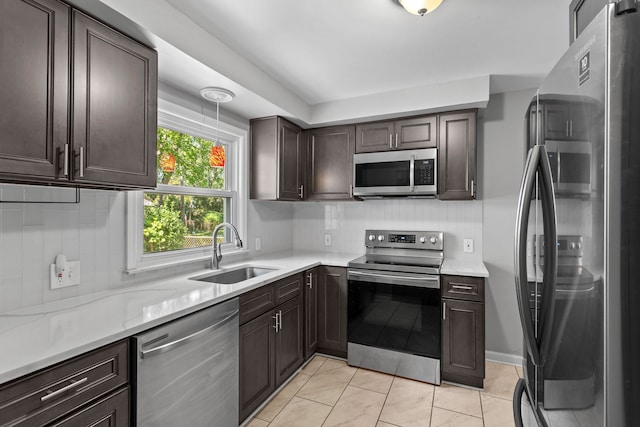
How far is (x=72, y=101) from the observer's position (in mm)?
1353

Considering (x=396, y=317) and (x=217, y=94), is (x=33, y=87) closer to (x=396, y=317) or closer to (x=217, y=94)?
(x=217, y=94)

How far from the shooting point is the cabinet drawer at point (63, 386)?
0.95 meters

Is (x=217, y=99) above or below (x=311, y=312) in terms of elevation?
above

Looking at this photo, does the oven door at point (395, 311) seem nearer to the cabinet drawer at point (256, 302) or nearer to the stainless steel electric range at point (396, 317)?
the stainless steel electric range at point (396, 317)

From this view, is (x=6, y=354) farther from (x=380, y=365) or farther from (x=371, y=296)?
(x=380, y=365)

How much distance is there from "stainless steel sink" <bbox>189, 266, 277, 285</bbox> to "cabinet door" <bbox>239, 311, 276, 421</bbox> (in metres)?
0.49

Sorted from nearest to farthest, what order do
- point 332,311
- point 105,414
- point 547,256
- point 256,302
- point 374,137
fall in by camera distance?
point 547,256 → point 105,414 → point 256,302 → point 332,311 → point 374,137

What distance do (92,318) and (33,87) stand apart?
95 cm

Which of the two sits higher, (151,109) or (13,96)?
(151,109)

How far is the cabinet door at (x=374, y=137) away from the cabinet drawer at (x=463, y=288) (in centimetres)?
129

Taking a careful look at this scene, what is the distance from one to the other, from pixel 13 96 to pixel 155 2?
2.63ft

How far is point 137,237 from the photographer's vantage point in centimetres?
202

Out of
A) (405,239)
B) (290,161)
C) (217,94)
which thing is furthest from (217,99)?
(405,239)

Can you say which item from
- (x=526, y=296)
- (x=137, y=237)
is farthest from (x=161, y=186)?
(x=526, y=296)
